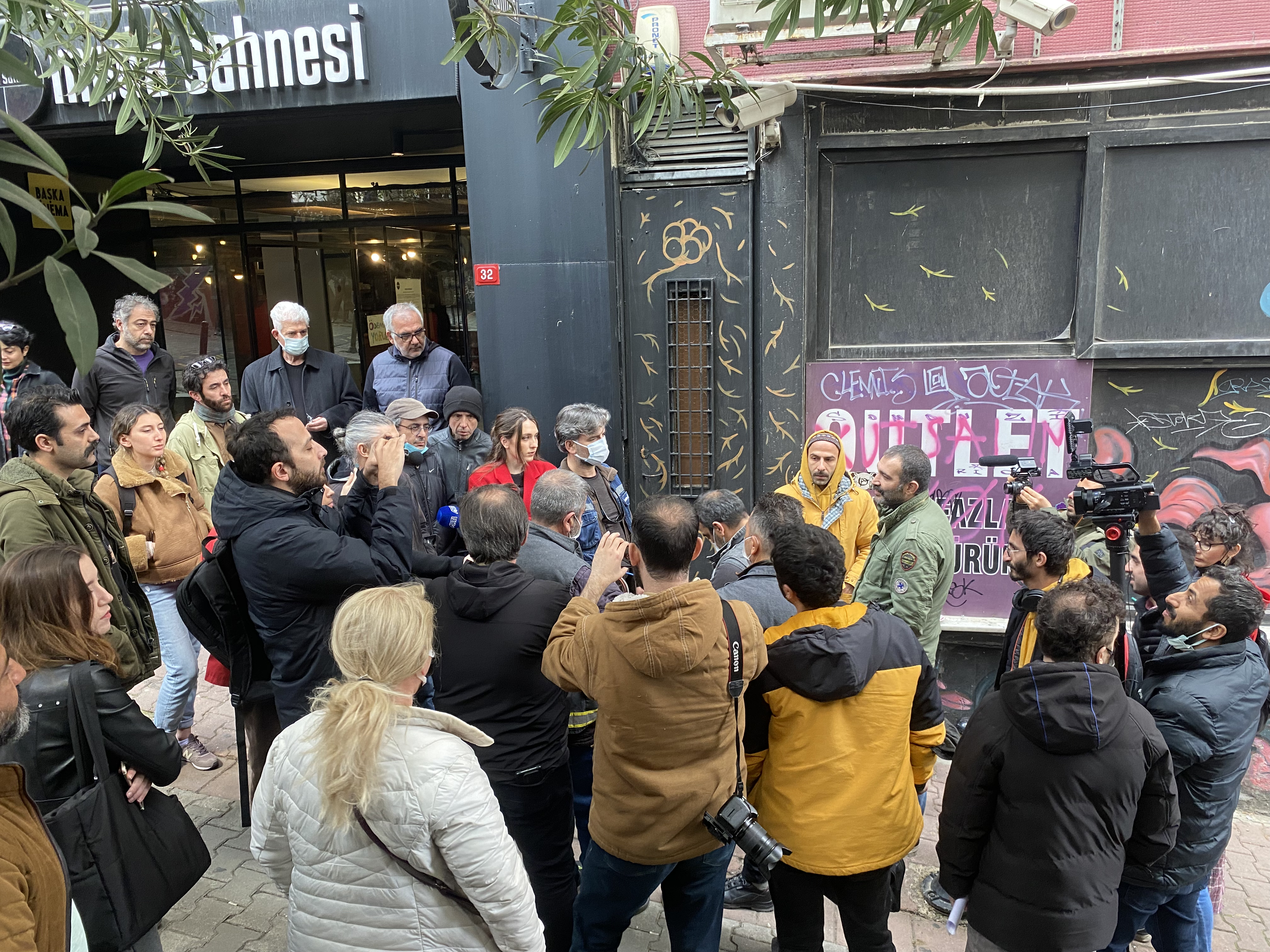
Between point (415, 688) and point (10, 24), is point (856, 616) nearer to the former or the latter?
point (415, 688)

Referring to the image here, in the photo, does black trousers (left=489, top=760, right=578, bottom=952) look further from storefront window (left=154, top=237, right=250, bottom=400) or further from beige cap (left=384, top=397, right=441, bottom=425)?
storefront window (left=154, top=237, right=250, bottom=400)

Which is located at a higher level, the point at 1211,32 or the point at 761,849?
the point at 1211,32

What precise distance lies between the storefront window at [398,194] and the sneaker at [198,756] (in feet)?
18.5

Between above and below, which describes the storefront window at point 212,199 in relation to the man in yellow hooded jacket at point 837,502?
above

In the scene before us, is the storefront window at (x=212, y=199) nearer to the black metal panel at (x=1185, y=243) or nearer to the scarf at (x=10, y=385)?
the scarf at (x=10, y=385)

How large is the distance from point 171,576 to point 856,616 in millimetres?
3615

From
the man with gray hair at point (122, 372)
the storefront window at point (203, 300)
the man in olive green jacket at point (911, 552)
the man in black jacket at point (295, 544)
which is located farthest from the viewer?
the storefront window at point (203, 300)

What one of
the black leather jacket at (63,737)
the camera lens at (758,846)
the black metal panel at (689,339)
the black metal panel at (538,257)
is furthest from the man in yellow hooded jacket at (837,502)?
the black leather jacket at (63,737)

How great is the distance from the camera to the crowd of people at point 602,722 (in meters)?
1.99

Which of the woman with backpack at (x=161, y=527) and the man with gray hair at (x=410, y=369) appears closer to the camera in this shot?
the woman with backpack at (x=161, y=527)

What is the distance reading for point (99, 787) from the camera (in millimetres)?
2420

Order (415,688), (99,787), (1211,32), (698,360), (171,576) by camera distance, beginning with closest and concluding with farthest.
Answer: (415,688) → (99,787) → (171,576) → (1211,32) → (698,360)

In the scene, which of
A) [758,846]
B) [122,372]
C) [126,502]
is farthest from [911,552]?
[122,372]

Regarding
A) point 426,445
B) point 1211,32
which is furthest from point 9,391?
point 1211,32
